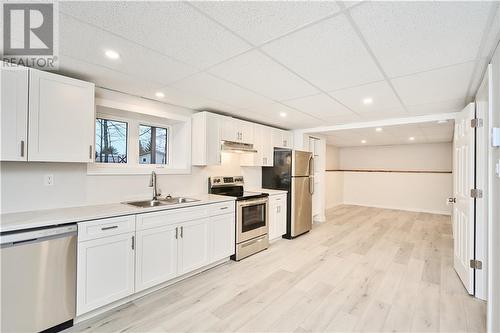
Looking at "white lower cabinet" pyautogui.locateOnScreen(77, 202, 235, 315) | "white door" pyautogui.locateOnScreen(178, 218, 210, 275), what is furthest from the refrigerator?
"white door" pyautogui.locateOnScreen(178, 218, 210, 275)

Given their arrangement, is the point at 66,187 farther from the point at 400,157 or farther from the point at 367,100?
the point at 400,157

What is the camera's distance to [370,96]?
2.79m

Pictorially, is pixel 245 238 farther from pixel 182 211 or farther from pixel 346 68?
pixel 346 68

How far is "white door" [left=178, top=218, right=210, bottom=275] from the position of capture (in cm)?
262

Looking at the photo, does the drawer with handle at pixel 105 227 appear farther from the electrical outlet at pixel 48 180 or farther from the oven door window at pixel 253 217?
the oven door window at pixel 253 217

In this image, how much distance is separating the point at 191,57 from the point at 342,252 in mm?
3430

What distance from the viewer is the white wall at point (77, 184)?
207 centimetres

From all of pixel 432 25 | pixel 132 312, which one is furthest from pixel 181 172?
pixel 432 25

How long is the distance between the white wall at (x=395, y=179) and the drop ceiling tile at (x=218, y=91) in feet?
16.3

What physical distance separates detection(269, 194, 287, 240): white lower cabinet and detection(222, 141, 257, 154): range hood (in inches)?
35.9

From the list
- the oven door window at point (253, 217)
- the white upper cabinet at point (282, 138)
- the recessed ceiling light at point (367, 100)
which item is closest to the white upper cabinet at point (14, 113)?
the oven door window at point (253, 217)

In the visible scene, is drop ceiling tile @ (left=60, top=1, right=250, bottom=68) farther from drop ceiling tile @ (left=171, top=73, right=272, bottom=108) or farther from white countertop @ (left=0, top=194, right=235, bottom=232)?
white countertop @ (left=0, top=194, right=235, bottom=232)

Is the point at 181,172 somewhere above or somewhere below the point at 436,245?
above

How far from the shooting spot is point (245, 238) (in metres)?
3.38
